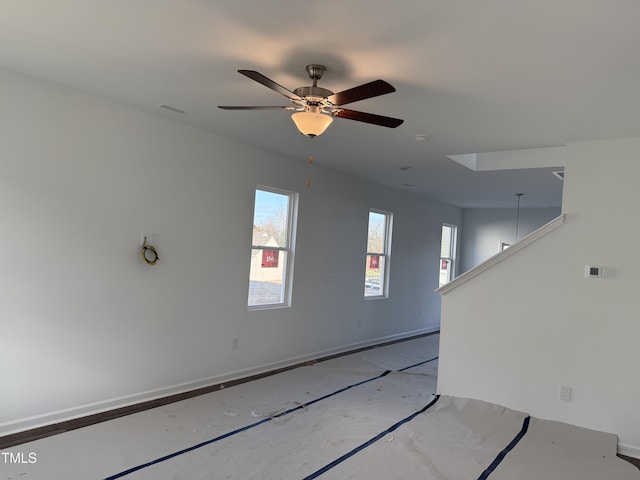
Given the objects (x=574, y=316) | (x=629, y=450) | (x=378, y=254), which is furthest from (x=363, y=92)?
(x=378, y=254)

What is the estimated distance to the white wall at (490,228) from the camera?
872cm

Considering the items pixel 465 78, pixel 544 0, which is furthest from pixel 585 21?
pixel 465 78

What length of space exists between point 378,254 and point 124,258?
166 inches

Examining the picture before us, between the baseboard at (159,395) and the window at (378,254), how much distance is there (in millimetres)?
1205

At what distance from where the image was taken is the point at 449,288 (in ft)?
14.7

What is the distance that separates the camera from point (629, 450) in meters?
3.53

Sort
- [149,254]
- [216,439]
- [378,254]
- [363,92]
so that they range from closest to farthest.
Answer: [363,92]
[216,439]
[149,254]
[378,254]

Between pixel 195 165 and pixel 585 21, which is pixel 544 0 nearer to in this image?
pixel 585 21

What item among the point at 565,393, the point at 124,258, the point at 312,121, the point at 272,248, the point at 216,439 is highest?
the point at 312,121

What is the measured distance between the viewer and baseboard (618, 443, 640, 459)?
3.50 m

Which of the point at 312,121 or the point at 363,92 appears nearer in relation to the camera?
the point at 363,92

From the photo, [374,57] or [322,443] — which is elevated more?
[374,57]

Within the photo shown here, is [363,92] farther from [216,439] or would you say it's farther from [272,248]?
[272,248]

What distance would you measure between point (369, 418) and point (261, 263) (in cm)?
210
